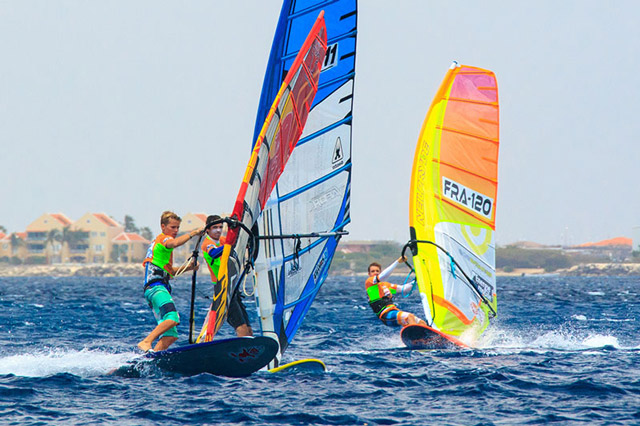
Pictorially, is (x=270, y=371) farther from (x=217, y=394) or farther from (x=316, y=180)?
(x=316, y=180)

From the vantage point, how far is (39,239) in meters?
148

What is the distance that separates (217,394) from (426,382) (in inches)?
95.8

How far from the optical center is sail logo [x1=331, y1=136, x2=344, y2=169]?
10836 mm

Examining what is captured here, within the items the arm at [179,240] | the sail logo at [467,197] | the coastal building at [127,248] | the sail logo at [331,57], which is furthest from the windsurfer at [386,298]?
the coastal building at [127,248]

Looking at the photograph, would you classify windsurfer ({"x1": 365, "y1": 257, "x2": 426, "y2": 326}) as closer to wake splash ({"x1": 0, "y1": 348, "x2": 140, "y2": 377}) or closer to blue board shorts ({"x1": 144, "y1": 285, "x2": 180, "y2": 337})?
wake splash ({"x1": 0, "y1": 348, "x2": 140, "y2": 377})

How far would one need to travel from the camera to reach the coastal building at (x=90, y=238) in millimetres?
142875

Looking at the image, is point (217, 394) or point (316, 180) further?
point (316, 180)

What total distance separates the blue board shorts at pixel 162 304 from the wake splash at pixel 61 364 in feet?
2.33

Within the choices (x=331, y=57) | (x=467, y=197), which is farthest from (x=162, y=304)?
(x=467, y=197)

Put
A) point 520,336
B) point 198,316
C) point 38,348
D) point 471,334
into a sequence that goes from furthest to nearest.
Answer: point 198,316 < point 520,336 < point 471,334 < point 38,348

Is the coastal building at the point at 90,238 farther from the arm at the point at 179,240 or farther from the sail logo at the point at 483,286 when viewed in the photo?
the arm at the point at 179,240

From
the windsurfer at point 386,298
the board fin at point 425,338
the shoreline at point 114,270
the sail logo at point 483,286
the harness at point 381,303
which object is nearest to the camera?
the board fin at point 425,338

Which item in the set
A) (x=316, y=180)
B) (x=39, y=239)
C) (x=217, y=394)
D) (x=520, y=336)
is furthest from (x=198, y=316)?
(x=39, y=239)

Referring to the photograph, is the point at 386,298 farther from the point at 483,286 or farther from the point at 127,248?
the point at 127,248
